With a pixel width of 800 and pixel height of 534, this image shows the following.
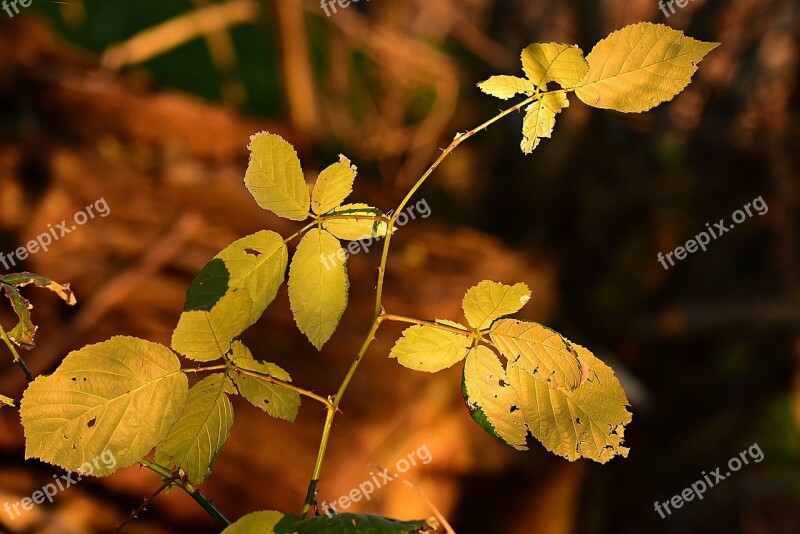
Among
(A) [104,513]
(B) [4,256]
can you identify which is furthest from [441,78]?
(A) [104,513]

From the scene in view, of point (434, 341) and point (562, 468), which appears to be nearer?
point (434, 341)

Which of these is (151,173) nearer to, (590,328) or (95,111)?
(95,111)

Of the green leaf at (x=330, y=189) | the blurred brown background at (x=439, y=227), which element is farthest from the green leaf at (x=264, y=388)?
the blurred brown background at (x=439, y=227)

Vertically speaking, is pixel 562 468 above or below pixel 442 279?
below

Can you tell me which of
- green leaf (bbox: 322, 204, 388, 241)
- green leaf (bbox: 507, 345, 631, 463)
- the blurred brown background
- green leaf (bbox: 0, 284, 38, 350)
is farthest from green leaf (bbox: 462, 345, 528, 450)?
the blurred brown background

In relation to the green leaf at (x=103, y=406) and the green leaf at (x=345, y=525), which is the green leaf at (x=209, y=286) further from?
the green leaf at (x=345, y=525)
